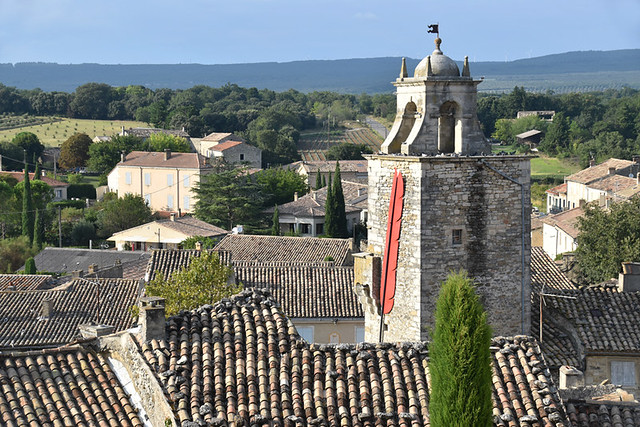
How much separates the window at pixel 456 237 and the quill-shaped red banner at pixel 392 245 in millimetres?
911

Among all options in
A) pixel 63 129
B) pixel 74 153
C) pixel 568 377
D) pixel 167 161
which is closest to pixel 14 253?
pixel 167 161

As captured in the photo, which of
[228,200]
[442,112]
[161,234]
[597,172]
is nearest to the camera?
[442,112]

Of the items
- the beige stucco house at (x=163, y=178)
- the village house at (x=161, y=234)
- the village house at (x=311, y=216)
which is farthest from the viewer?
the beige stucco house at (x=163, y=178)

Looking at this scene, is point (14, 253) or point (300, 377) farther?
point (14, 253)

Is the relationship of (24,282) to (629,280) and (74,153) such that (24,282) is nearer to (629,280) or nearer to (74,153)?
(629,280)

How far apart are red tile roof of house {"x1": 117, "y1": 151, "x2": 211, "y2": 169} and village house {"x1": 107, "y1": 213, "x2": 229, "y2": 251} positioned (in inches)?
708

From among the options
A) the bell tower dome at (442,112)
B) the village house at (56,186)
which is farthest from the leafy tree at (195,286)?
the village house at (56,186)

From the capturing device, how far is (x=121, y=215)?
225 feet

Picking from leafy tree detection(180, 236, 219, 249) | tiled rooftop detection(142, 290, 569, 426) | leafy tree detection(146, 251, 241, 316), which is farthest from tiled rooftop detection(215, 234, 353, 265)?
tiled rooftop detection(142, 290, 569, 426)

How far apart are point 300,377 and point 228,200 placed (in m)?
58.6

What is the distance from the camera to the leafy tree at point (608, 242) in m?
35.6

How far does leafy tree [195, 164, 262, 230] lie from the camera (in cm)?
6906

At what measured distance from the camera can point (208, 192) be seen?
234 feet

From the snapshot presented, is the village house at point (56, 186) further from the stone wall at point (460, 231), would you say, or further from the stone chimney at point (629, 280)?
the stone wall at point (460, 231)
